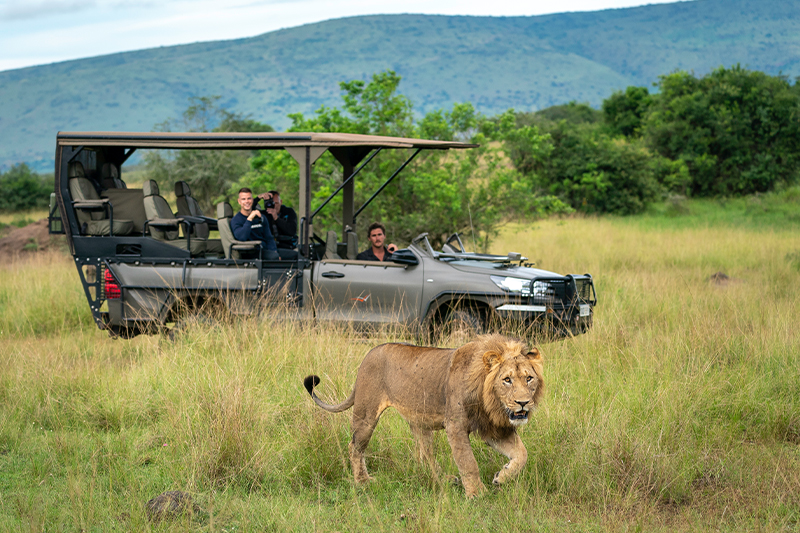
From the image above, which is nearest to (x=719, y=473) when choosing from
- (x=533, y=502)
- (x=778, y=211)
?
(x=533, y=502)

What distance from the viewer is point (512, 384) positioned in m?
3.52

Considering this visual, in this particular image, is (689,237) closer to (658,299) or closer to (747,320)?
(658,299)

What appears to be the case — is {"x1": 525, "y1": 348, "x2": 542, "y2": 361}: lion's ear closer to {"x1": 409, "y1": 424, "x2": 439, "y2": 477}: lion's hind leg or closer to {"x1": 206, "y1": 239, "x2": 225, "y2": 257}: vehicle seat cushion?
{"x1": 409, "y1": 424, "x2": 439, "y2": 477}: lion's hind leg

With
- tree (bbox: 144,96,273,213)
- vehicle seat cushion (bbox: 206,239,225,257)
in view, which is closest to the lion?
vehicle seat cushion (bbox: 206,239,225,257)

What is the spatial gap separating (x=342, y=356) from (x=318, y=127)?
741 cm

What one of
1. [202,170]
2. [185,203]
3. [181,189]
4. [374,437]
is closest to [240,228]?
[185,203]

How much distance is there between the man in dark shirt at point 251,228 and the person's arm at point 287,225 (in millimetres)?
1236

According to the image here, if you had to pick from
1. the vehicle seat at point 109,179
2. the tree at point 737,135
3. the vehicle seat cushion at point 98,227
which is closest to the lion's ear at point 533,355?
the vehicle seat cushion at point 98,227

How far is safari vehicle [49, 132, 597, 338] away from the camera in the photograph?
734 centimetres

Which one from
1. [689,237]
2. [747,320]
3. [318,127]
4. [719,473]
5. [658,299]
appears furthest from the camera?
[689,237]

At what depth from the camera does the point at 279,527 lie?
12.5 feet

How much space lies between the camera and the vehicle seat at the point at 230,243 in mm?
7957

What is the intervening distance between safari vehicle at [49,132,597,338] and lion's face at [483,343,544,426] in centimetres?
351

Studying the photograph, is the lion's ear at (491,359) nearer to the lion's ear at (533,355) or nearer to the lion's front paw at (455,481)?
the lion's ear at (533,355)
